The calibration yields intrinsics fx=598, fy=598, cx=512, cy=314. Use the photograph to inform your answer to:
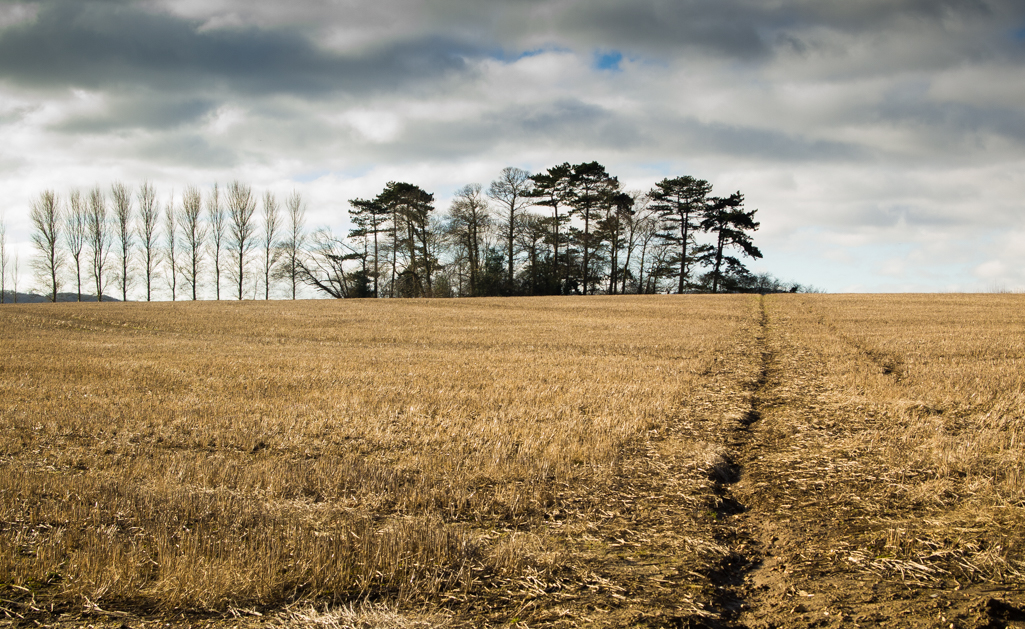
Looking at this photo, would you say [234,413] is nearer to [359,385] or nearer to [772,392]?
[359,385]

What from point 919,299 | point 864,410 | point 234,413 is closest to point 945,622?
point 864,410

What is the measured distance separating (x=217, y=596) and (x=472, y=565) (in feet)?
6.05

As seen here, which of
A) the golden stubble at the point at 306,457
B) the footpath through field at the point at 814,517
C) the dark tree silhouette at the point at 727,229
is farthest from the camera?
the dark tree silhouette at the point at 727,229

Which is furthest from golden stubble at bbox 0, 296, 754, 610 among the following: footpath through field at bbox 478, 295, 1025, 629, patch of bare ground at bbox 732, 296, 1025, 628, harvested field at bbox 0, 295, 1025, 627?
patch of bare ground at bbox 732, 296, 1025, 628

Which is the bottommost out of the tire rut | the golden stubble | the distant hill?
the tire rut

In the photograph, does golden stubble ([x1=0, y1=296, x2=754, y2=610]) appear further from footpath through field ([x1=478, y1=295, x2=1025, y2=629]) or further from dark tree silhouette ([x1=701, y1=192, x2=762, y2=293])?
dark tree silhouette ([x1=701, y1=192, x2=762, y2=293])

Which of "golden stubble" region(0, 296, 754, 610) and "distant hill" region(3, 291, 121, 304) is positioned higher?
"distant hill" region(3, 291, 121, 304)

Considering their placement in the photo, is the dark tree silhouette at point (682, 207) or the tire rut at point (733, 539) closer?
the tire rut at point (733, 539)

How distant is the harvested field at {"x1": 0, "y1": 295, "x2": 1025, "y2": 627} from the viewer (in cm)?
427

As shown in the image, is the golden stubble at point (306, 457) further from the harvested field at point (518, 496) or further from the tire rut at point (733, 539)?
the tire rut at point (733, 539)

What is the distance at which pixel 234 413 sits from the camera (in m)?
10.8

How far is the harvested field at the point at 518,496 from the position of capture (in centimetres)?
427

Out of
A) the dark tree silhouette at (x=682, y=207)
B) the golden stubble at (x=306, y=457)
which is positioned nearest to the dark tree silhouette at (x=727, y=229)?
the dark tree silhouette at (x=682, y=207)

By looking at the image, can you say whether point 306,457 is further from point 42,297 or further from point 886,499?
point 42,297
